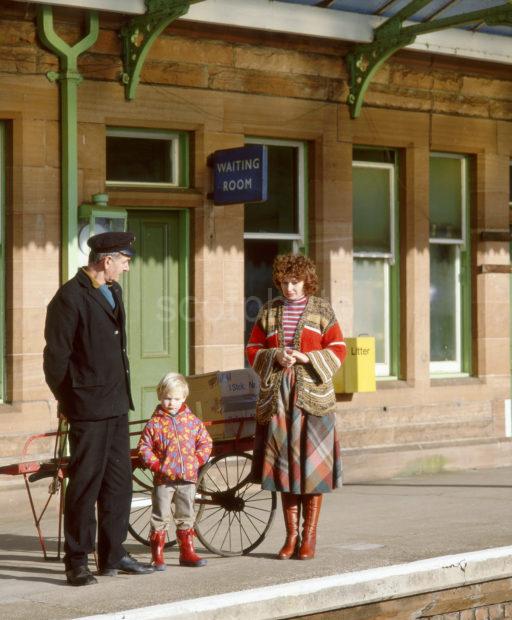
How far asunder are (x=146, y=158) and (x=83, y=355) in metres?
4.42

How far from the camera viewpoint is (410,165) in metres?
14.3

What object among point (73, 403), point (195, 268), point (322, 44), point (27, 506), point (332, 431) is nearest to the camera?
point (73, 403)

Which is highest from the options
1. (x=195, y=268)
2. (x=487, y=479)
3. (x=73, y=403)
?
(x=195, y=268)

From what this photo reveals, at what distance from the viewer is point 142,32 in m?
11.9

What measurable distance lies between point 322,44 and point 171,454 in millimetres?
5785

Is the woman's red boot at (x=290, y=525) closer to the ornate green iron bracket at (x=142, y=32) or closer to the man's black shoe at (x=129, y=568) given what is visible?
the man's black shoe at (x=129, y=568)

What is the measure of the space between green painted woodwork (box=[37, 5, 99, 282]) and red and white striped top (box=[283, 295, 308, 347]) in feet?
9.53

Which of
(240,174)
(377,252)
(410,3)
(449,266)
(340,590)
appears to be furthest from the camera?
(449,266)

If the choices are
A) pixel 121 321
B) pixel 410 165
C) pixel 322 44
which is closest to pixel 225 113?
pixel 322 44

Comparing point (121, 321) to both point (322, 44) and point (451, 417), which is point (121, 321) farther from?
point (451, 417)

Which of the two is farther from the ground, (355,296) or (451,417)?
(355,296)

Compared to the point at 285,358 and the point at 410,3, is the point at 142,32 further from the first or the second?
the point at 285,358

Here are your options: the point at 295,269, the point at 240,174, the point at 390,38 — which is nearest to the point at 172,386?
the point at 295,269

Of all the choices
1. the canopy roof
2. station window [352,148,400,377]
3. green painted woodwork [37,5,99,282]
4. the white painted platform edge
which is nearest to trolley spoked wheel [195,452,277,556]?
the white painted platform edge
